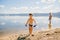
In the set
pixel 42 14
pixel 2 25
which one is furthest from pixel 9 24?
pixel 42 14

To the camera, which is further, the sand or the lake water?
the lake water

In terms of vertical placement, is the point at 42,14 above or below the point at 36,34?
above

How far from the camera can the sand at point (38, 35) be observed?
505 cm

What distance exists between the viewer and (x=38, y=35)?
525 cm

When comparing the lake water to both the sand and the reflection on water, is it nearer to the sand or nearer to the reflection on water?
the reflection on water

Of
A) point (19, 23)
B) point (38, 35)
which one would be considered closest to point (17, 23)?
point (19, 23)

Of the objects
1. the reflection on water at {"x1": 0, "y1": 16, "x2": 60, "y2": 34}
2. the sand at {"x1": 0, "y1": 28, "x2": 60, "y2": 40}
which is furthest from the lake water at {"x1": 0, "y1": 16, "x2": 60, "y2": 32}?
the sand at {"x1": 0, "y1": 28, "x2": 60, "y2": 40}

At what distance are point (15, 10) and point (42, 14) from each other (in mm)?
510

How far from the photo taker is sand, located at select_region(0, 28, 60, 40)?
16.6 feet

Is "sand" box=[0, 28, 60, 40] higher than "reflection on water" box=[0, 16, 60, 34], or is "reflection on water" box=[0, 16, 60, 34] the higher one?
"reflection on water" box=[0, 16, 60, 34]

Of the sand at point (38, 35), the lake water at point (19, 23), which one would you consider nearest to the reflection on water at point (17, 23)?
the lake water at point (19, 23)

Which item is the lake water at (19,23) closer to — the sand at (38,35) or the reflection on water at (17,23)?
the reflection on water at (17,23)

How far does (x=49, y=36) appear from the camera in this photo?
202 inches

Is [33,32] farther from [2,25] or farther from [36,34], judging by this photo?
[2,25]
